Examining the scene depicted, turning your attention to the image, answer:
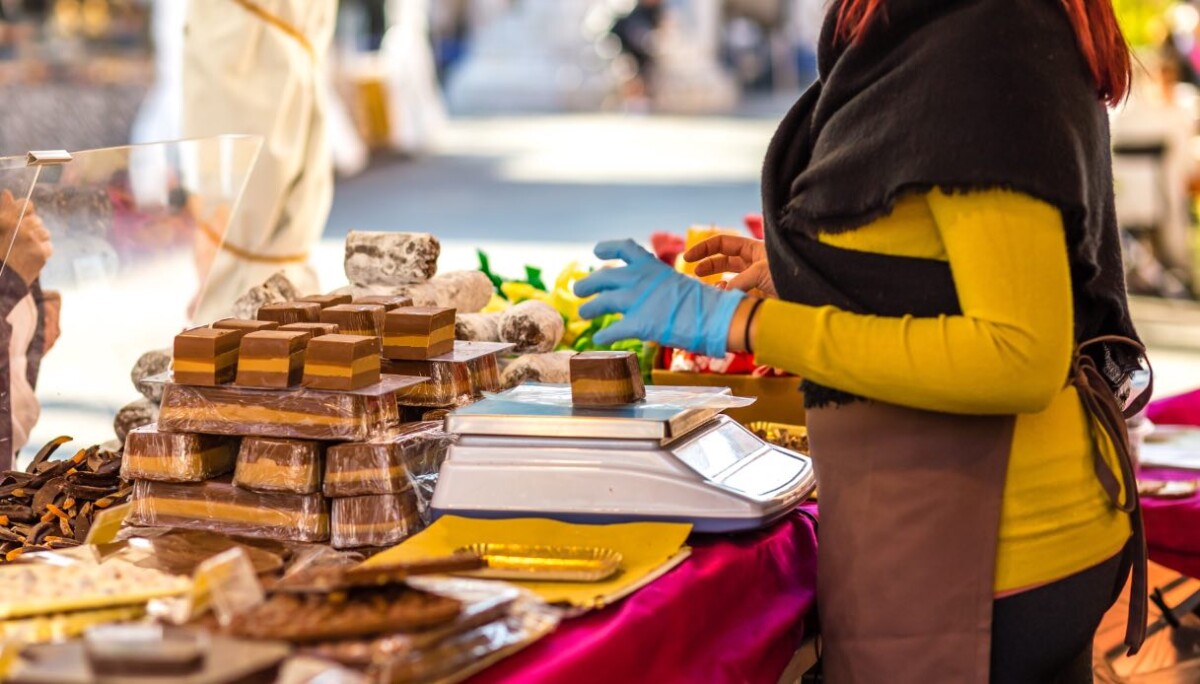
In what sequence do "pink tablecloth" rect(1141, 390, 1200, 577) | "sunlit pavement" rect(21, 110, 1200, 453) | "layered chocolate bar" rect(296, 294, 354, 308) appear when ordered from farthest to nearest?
"sunlit pavement" rect(21, 110, 1200, 453) < "pink tablecloth" rect(1141, 390, 1200, 577) < "layered chocolate bar" rect(296, 294, 354, 308)

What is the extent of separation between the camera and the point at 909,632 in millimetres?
1757

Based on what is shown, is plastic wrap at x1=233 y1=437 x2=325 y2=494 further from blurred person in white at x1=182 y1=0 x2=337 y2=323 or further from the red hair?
blurred person in white at x1=182 y1=0 x2=337 y2=323

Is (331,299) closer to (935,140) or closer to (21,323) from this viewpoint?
(21,323)

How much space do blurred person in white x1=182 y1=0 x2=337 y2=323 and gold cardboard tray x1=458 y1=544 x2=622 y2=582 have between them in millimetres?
1861

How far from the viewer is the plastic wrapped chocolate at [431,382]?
2035mm

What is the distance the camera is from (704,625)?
1748mm

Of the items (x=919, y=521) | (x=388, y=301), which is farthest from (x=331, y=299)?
(x=919, y=521)

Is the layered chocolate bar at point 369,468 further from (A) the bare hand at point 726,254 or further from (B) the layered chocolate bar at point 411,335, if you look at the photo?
(A) the bare hand at point 726,254

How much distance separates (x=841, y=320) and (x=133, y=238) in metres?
1.56

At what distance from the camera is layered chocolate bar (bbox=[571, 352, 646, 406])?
1.89 meters

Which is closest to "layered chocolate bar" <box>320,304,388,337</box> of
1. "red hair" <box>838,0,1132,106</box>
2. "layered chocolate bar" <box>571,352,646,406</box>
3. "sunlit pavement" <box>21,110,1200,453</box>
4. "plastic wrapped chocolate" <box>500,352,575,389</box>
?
"layered chocolate bar" <box>571,352,646,406</box>

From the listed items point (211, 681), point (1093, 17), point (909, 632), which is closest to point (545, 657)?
point (211, 681)

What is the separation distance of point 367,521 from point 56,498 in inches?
23.3

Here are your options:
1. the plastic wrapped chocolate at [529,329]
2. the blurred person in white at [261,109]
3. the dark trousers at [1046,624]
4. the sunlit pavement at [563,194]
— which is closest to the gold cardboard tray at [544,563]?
the dark trousers at [1046,624]
